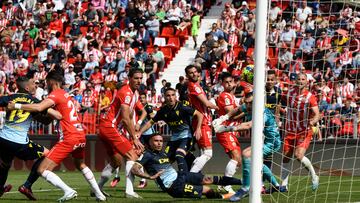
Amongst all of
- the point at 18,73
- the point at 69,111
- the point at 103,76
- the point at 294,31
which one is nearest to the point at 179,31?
the point at 103,76

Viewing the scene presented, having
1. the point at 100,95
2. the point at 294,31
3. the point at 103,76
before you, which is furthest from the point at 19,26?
the point at 294,31

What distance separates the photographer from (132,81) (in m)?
17.2

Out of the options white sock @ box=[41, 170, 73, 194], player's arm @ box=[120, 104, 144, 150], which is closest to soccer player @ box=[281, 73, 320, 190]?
player's arm @ box=[120, 104, 144, 150]

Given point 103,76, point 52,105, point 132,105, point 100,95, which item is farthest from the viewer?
point 103,76

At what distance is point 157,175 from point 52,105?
211 cm

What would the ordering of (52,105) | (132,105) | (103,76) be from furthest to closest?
(103,76) < (132,105) < (52,105)

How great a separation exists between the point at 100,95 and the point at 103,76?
450 cm

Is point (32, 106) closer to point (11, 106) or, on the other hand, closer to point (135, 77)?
point (11, 106)

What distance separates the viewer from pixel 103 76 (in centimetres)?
3347

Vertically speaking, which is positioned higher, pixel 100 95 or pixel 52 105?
pixel 52 105

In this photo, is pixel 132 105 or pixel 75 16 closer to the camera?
pixel 132 105

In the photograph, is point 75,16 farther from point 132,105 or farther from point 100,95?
point 132,105

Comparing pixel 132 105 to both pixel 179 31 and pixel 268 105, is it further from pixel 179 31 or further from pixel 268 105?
pixel 179 31

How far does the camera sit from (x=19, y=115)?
16703 millimetres
